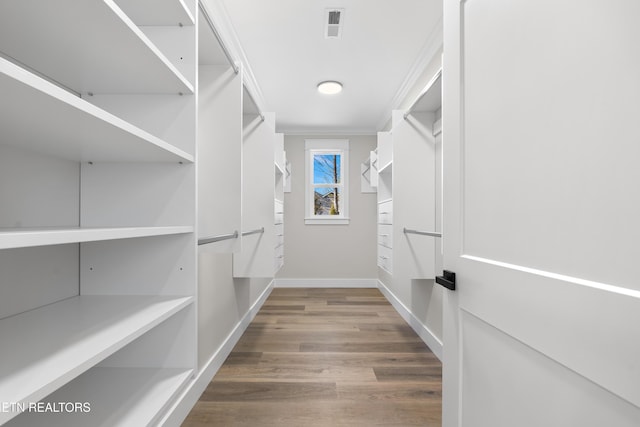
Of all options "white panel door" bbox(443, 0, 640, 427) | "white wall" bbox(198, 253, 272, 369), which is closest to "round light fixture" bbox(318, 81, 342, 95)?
"white wall" bbox(198, 253, 272, 369)

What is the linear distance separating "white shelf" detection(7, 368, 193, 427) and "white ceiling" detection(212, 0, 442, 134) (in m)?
2.12

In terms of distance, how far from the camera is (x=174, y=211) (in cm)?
122

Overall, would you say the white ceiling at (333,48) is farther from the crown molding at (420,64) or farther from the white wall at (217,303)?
the white wall at (217,303)

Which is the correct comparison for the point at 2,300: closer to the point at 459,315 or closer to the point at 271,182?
the point at 459,315

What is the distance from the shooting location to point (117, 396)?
1.08 m

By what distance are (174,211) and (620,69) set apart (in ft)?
4.12

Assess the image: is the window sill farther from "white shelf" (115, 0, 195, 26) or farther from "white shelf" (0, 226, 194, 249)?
"white shelf" (0, 226, 194, 249)

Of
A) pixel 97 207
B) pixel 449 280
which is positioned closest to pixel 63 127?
pixel 97 207

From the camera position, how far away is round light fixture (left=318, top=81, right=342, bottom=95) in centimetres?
320

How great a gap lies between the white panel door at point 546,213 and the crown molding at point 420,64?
5.37ft

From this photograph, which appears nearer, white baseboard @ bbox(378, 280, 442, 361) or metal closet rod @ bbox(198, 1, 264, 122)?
metal closet rod @ bbox(198, 1, 264, 122)

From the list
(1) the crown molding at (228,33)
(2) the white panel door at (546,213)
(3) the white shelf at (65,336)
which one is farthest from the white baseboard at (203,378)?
(1) the crown molding at (228,33)

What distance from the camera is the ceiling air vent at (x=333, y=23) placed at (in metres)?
2.16

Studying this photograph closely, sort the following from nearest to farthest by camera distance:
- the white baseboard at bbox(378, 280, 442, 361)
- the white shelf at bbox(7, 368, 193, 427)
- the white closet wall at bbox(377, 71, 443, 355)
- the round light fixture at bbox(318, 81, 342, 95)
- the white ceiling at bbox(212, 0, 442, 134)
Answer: the white shelf at bbox(7, 368, 193, 427) < the white ceiling at bbox(212, 0, 442, 134) < the white baseboard at bbox(378, 280, 442, 361) < the white closet wall at bbox(377, 71, 443, 355) < the round light fixture at bbox(318, 81, 342, 95)
